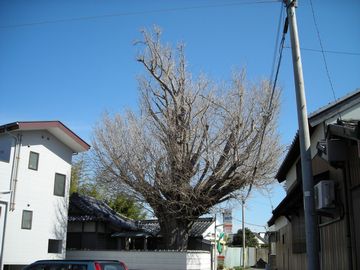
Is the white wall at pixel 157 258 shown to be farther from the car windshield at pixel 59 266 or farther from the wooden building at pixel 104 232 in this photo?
the car windshield at pixel 59 266

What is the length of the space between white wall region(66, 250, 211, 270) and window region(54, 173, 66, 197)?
376 cm

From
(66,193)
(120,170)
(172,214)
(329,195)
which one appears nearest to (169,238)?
(172,214)

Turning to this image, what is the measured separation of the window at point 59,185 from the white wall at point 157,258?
3.76 m

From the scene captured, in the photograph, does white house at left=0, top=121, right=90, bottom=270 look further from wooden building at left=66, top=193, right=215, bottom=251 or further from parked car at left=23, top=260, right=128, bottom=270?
parked car at left=23, top=260, right=128, bottom=270

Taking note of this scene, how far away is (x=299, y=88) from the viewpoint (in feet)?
34.8

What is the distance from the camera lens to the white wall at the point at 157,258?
2533 cm

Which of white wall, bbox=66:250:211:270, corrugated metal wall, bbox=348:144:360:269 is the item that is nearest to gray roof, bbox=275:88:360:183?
corrugated metal wall, bbox=348:144:360:269

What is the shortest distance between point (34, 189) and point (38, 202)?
2.63ft

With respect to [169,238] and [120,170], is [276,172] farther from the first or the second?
[120,170]

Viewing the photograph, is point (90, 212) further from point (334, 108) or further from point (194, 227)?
point (334, 108)

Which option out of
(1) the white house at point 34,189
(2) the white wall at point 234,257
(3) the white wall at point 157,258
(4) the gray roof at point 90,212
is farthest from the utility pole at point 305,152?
(2) the white wall at point 234,257

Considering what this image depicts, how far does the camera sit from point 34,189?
80.4ft

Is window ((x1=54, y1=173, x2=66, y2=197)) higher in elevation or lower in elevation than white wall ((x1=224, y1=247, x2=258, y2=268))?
higher

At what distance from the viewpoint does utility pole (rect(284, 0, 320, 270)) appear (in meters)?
9.59
